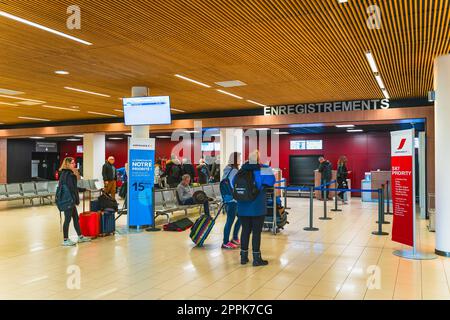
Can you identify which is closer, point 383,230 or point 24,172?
point 383,230

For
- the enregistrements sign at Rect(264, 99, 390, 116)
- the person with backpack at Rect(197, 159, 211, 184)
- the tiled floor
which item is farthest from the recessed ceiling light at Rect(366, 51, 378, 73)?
the person with backpack at Rect(197, 159, 211, 184)

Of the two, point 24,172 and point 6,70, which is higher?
point 6,70

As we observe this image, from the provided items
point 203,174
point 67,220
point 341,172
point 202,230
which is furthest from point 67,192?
point 341,172

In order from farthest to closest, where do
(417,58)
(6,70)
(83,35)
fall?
(6,70) → (417,58) → (83,35)

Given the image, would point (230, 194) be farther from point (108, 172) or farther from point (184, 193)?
point (108, 172)

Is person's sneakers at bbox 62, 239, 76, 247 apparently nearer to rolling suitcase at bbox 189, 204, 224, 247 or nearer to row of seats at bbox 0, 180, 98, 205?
rolling suitcase at bbox 189, 204, 224, 247

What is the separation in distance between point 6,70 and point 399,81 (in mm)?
8016

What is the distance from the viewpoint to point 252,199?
540 cm

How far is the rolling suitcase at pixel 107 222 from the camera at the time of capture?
7.67 metres

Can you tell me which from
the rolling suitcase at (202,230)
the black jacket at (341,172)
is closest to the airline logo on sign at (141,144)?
the rolling suitcase at (202,230)

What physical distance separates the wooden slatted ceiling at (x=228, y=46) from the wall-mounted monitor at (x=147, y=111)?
48 cm

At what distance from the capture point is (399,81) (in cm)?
880

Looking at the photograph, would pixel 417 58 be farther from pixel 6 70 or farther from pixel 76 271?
pixel 6 70
